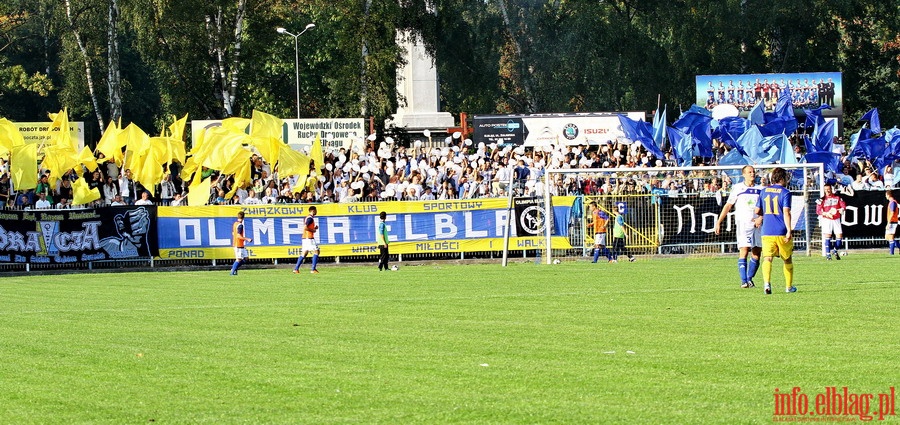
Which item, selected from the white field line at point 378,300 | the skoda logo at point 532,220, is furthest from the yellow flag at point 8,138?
the white field line at point 378,300

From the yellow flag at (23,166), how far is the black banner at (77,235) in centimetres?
77

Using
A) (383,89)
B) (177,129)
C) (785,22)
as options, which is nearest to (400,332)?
(177,129)

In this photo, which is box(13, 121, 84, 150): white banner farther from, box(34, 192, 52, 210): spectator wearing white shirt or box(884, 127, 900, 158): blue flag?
box(884, 127, 900, 158): blue flag

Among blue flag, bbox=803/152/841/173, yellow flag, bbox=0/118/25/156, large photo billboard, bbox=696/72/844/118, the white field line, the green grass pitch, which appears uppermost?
large photo billboard, bbox=696/72/844/118

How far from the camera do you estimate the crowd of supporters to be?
3259cm

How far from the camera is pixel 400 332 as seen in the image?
13.5m

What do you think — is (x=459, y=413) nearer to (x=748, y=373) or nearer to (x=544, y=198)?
(x=748, y=373)

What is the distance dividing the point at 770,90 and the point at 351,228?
2543 cm

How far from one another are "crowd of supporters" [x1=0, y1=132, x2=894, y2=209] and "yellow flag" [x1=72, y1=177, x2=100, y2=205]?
2.67ft

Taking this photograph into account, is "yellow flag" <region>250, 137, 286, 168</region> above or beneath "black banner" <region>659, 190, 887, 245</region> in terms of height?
above

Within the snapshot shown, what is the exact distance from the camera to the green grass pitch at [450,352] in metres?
8.70

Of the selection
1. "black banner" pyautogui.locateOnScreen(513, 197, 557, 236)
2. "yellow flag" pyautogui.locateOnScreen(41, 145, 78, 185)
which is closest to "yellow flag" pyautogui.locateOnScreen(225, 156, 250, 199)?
"yellow flag" pyautogui.locateOnScreen(41, 145, 78, 185)

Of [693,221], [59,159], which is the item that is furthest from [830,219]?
[59,159]

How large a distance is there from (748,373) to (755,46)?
56.4m
